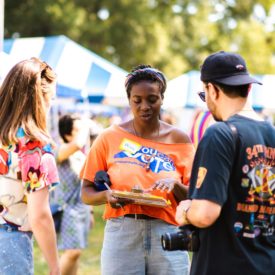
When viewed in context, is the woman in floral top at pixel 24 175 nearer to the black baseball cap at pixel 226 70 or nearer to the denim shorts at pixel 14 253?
the denim shorts at pixel 14 253

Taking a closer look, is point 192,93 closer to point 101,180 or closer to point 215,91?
point 101,180

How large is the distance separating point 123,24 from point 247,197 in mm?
27929

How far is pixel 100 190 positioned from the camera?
3.88 metres

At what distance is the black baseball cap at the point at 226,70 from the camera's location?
2943 mm

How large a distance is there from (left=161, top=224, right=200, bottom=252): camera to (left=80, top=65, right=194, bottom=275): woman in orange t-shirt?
2.08 feet

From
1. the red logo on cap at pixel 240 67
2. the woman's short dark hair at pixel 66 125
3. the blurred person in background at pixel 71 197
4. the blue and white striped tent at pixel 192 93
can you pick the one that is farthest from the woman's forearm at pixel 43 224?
the blue and white striped tent at pixel 192 93

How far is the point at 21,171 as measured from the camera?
3.25 meters

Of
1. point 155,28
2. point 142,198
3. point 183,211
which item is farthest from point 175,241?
point 155,28

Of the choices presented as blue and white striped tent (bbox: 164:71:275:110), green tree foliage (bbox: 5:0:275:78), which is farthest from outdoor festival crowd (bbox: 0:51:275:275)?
green tree foliage (bbox: 5:0:275:78)

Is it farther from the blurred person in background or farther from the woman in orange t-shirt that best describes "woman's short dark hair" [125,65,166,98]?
the blurred person in background

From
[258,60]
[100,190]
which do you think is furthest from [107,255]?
[258,60]

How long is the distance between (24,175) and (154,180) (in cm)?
88

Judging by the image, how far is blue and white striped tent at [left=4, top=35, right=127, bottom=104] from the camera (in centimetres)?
962

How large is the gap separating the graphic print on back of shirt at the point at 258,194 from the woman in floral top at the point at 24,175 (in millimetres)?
1012
